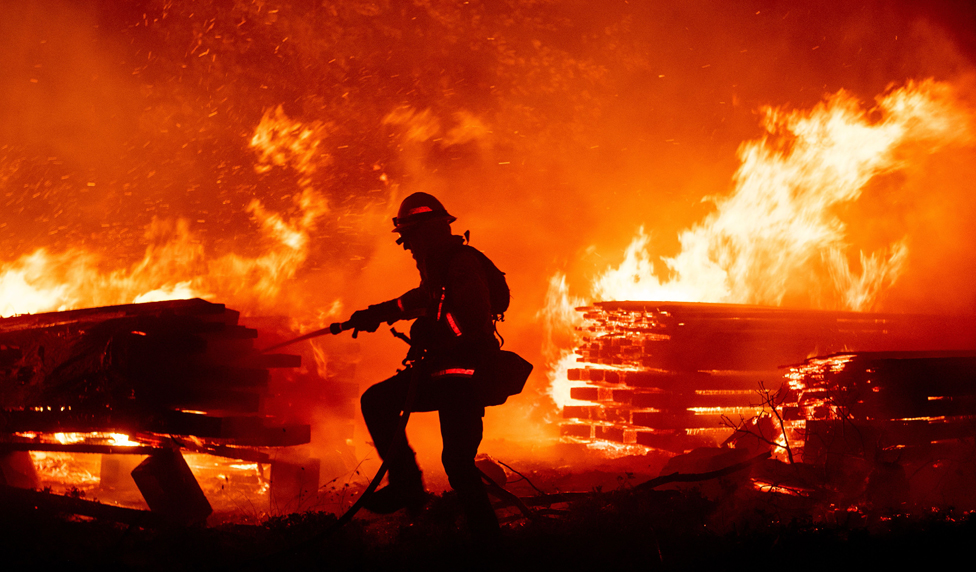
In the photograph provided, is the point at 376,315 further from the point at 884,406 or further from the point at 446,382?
the point at 884,406

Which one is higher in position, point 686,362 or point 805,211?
point 805,211

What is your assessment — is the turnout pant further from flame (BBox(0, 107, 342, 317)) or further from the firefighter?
flame (BBox(0, 107, 342, 317))

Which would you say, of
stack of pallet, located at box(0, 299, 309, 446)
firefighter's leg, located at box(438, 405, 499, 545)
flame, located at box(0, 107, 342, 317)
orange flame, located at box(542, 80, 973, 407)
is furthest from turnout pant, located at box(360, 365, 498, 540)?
orange flame, located at box(542, 80, 973, 407)

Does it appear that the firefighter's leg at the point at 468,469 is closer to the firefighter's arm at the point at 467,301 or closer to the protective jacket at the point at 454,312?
the protective jacket at the point at 454,312

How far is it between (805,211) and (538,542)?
11806 mm

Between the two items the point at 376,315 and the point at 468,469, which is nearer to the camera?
the point at 468,469

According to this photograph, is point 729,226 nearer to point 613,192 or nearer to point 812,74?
point 613,192

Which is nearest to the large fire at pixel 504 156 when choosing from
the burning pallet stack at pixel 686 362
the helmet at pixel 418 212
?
the burning pallet stack at pixel 686 362

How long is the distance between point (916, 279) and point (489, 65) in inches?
429

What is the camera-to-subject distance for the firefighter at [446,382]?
3.77 meters

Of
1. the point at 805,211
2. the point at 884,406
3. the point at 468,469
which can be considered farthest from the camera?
the point at 805,211

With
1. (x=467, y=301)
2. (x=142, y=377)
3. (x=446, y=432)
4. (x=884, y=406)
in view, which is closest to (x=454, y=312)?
(x=467, y=301)

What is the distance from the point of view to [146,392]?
543 centimetres

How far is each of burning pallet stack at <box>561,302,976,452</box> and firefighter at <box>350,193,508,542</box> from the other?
213 inches
